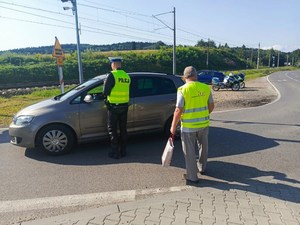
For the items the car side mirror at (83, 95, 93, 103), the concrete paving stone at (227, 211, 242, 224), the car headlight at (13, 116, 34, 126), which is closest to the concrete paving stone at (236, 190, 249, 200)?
the concrete paving stone at (227, 211, 242, 224)

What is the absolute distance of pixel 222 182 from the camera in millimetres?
4402

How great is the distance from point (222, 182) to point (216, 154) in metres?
1.34

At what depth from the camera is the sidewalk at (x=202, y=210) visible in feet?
10.7

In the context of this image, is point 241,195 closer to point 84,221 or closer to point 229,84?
point 84,221

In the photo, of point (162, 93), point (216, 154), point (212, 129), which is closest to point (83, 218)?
point (216, 154)

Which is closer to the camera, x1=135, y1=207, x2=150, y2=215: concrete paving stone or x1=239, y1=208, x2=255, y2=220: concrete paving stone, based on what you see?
x1=239, y1=208, x2=255, y2=220: concrete paving stone

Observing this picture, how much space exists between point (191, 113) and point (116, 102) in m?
1.72

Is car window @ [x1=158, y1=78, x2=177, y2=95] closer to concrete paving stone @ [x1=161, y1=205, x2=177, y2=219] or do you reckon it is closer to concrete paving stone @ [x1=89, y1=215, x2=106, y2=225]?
concrete paving stone @ [x1=161, y1=205, x2=177, y2=219]

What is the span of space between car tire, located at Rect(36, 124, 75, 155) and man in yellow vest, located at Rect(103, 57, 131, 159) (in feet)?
2.92

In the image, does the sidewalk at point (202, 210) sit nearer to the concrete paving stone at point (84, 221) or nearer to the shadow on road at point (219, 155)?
the concrete paving stone at point (84, 221)

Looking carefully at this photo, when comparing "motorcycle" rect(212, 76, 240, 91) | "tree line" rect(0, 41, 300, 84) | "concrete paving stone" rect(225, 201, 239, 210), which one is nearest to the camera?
"concrete paving stone" rect(225, 201, 239, 210)

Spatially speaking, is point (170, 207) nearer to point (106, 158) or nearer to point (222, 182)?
point (222, 182)

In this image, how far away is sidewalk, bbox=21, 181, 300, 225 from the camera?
10.7 feet

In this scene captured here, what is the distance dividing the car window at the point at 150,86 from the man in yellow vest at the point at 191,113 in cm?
216
